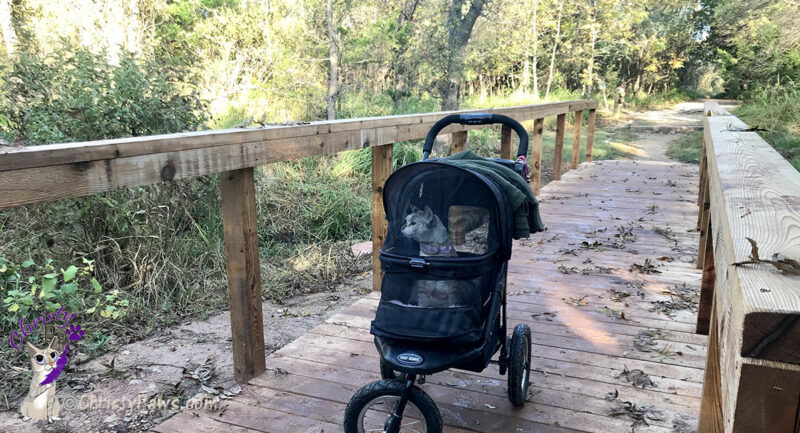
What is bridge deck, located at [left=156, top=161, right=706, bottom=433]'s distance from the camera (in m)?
2.41

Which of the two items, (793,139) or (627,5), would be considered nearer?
(793,139)

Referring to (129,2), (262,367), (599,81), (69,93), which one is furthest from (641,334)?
(599,81)

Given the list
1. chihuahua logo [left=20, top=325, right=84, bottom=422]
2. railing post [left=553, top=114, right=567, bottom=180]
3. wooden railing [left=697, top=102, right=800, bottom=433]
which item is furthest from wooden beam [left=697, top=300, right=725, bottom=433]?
railing post [left=553, top=114, right=567, bottom=180]

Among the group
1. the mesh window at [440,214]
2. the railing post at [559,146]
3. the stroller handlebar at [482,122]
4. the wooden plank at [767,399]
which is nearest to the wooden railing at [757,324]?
the wooden plank at [767,399]

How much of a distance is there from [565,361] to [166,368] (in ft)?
7.73

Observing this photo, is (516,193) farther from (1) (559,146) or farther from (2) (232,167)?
Result: (1) (559,146)

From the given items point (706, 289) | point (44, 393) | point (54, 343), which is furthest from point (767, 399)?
point (54, 343)

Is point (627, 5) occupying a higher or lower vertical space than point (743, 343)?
higher

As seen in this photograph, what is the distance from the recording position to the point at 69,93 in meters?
4.63

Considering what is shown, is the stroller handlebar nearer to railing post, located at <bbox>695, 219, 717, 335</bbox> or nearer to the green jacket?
the green jacket

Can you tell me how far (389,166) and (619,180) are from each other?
584cm

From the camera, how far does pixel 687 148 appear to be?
1491 centimetres

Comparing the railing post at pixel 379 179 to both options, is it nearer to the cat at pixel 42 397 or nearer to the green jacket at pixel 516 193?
the green jacket at pixel 516 193

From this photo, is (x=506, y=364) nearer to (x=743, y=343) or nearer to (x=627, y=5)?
(x=743, y=343)
